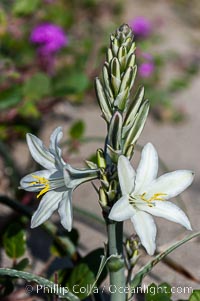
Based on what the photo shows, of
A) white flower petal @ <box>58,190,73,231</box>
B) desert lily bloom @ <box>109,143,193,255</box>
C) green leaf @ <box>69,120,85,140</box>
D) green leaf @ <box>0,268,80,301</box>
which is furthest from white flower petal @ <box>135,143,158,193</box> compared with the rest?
green leaf @ <box>69,120,85,140</box>

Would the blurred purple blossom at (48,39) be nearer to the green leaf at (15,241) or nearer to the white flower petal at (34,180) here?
the green leaf at (15,241)

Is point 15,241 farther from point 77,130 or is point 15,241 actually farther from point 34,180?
point 77,130

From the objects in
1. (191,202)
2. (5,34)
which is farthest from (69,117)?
(191,202)

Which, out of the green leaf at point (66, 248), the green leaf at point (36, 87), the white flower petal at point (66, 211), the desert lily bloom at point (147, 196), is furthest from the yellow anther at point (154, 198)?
the green leaf at point (36, 87)

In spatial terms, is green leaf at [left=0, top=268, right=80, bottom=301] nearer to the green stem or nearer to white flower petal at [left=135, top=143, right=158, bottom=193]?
the green stem

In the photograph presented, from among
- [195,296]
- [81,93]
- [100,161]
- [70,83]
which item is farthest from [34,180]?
[81,93]

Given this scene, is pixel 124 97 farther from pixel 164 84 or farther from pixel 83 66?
pixel 164 84
